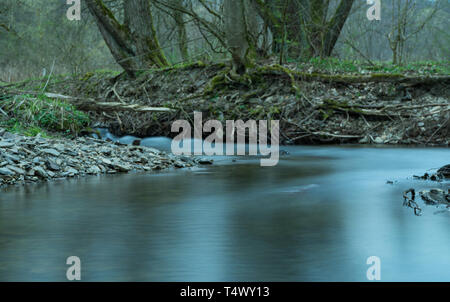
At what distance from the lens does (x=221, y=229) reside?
4.59 metres

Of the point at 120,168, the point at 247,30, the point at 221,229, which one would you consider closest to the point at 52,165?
the point at 120,168

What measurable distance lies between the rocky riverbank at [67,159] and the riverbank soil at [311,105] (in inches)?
119

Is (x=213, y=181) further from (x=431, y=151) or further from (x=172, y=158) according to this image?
(x=431, y=151)

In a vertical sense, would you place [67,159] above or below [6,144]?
below

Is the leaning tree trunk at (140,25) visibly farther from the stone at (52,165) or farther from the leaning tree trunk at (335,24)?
the stone at (52,165)

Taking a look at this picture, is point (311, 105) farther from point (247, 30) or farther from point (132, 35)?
point (132, 35)

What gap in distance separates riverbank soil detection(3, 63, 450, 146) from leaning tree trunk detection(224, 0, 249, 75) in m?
0.70

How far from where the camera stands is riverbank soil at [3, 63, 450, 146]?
1229cm

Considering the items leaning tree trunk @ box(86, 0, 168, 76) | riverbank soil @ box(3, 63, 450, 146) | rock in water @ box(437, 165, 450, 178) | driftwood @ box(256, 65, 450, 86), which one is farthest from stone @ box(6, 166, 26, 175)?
leaning tree trunk @ box(86, 0, 168, 76)

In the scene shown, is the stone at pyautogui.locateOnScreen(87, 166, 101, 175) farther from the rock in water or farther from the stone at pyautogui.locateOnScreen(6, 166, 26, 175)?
the rock in water

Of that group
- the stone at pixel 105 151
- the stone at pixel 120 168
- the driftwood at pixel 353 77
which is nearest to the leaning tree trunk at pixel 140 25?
the driftwood at pixel 353 77

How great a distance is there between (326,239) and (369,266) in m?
0.74

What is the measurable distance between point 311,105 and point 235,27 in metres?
2.90

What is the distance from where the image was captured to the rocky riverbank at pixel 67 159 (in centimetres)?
687
